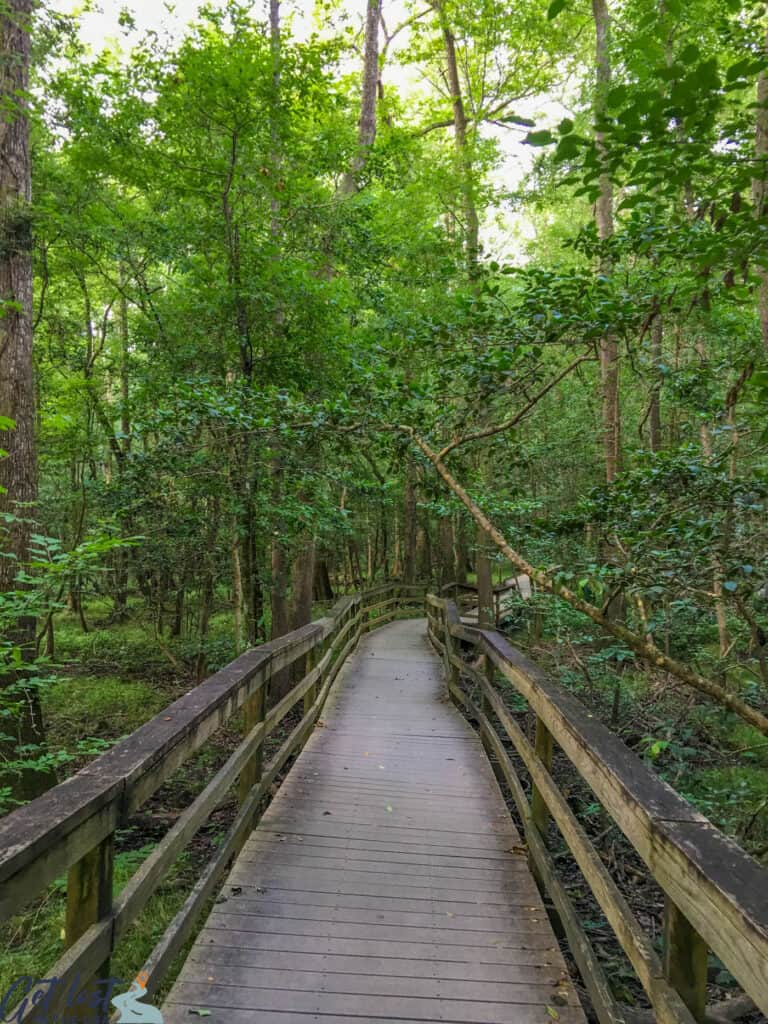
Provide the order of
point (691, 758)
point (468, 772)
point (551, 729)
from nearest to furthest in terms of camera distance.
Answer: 1. point (551, 729)
2. point (468, 772)
3. point (691, 758)

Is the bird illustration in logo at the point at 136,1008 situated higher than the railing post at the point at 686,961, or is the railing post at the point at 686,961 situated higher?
the railing post at the point at 686,961

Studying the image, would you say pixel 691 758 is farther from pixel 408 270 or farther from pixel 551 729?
pixel 408 270

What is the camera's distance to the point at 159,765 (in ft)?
6.89

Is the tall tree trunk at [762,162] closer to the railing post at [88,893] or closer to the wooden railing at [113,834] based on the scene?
the wooden railing at [113,834]

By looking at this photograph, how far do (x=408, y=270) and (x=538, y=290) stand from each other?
9.01 m

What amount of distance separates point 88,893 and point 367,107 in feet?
40.5

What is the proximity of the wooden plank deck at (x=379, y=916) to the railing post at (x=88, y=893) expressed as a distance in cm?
68

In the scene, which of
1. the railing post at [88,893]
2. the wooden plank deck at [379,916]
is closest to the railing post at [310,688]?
the wooden plank deck at [379,916]

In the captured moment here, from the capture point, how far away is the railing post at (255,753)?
3.39 m

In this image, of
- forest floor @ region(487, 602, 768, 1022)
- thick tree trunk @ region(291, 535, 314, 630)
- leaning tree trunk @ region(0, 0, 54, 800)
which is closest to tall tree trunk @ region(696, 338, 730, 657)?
forest floor @ region(487, 602, 768, 1022)

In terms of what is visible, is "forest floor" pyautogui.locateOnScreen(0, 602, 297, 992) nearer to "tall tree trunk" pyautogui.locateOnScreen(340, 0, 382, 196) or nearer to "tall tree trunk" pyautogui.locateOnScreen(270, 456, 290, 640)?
"tall tree trunk" pyautogui.locateOnScreen(270, 456, 290, 640)

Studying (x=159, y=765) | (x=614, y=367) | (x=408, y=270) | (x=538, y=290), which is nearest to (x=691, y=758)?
(x=614, y=367)

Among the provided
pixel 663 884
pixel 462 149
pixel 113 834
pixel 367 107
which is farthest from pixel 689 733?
pixel 462 149

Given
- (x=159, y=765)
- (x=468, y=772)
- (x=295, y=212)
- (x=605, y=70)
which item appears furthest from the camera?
(x=605, y=70)
